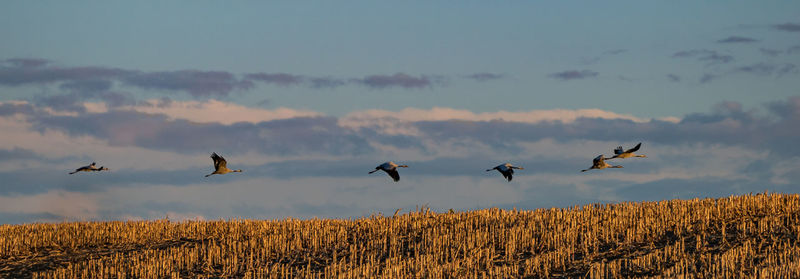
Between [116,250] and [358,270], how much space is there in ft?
32.7

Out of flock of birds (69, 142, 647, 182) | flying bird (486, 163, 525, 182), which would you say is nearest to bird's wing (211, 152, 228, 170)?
flock of birds (69, 142, 647, 182)

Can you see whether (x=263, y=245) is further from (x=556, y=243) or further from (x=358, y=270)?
(x=556, y=243)

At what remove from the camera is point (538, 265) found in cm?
2384

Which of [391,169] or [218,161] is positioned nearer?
[391,169]

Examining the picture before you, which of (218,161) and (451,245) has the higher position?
(218,161)

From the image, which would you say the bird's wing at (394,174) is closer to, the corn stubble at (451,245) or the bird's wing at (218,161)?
the corn stubble at (451,245)

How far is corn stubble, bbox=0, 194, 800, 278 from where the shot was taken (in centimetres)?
2391

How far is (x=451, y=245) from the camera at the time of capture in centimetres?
2698

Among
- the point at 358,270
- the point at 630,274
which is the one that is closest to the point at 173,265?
the point at 358,270

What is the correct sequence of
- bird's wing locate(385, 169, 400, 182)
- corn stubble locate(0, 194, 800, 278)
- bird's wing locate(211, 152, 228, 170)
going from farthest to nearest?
1. bird's wing locate(211, 152, 228, 170)
2. bird's wing locate(385, 169, 400, 182)
3. corn stubble locate(0, 194, 800, 278)

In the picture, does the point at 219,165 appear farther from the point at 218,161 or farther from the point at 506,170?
the point at 506,170

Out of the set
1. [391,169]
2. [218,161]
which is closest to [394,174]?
[391,169]

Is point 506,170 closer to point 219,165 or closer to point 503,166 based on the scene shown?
point 503,166

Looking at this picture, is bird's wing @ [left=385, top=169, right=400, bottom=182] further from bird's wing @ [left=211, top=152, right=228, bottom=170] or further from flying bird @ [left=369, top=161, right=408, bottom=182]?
bird's wing @ [left=211, top=152, right=228, bottom=170]
